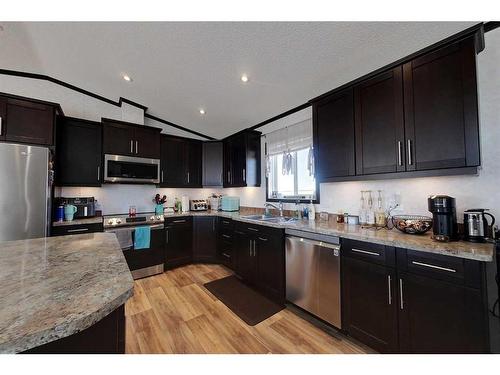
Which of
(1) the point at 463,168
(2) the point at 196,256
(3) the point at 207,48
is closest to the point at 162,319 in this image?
(2) the point at 196,256

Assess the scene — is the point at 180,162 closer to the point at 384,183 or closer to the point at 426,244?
the point at 384,183

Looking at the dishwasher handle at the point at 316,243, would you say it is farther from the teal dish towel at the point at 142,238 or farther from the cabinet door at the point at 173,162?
the cabinet door at the point at 173,162

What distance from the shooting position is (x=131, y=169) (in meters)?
3.16

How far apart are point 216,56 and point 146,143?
197 centimetres

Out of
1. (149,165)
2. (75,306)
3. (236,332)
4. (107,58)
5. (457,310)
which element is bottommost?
(236,332)

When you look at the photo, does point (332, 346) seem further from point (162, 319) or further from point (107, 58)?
point (107, 58)

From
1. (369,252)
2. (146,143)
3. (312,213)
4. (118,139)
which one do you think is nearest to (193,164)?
(146,143)

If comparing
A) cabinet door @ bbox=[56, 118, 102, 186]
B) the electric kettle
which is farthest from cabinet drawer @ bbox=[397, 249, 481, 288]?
cabinet door @ bbox=[56, 118, 102, 186]

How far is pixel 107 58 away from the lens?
2.33 meters

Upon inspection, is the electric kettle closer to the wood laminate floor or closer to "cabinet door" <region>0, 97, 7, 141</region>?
the wood laminate floor

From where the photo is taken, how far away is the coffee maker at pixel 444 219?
4.70 feet

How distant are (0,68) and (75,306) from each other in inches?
156

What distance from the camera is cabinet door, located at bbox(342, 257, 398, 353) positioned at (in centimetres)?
147

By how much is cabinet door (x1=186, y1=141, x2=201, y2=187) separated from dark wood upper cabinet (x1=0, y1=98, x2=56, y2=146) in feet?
6.28
